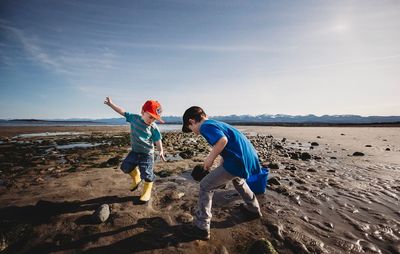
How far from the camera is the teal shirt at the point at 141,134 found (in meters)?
4.67

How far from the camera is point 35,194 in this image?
16.1 feet

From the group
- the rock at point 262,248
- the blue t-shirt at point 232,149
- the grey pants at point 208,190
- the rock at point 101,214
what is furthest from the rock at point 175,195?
the rock at point 262,248

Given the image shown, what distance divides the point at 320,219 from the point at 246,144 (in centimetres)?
209

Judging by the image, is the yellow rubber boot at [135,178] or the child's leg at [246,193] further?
the yellow rubber boot at [135,178]

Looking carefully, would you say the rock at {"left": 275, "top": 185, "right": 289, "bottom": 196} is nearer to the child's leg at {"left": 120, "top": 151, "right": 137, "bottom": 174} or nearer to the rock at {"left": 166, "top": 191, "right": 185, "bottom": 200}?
the rock at {"left": 166, "top": 191, "right": 185, "bottom": 200}

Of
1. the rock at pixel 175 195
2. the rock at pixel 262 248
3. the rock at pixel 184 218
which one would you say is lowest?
the rock at pixel 184 218

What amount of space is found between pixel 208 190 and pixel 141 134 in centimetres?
215

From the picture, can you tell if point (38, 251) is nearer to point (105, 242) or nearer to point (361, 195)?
point (105, 242)

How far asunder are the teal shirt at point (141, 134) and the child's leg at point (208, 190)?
1.88 m

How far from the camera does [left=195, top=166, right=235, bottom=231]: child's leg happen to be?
323 centimetres

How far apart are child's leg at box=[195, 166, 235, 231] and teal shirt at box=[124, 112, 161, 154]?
188 cm

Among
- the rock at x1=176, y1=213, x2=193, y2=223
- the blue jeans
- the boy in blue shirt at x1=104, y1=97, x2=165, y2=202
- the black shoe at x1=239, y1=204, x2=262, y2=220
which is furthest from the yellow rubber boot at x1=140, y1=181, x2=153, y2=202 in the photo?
the black shoe at x1=239, y1=204, x2=262, y2=220

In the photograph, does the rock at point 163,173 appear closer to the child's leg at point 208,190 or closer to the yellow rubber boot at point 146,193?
the yellow rubber boot at point 146,193

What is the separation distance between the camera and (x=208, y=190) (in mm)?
3326
